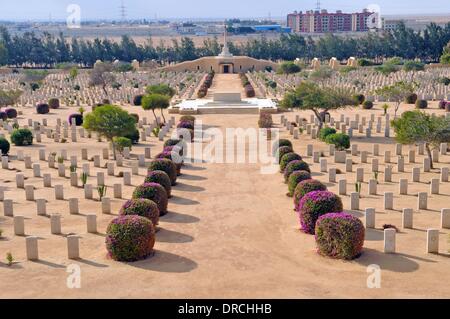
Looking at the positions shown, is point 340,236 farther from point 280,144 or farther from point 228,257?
point 280,144

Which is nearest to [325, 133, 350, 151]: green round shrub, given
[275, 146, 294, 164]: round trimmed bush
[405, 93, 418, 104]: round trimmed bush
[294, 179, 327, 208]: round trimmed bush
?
[275, 146, 294, 164]: round trimmed bush

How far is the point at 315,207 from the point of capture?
18.3 meters

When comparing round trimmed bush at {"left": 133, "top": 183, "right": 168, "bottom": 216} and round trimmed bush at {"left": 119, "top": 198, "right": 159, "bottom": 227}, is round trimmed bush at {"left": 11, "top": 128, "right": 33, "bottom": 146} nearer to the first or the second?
round trimmed bush at {"left": 133, "top": 183, "right": 168, "bottom": 216}

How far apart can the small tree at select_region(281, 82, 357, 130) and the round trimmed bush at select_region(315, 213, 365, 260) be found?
73.0ft

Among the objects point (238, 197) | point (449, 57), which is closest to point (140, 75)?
point (449, 57)

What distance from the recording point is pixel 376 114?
48125mm

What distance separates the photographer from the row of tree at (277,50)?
98.4m

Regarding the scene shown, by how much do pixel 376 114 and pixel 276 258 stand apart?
33.5 m

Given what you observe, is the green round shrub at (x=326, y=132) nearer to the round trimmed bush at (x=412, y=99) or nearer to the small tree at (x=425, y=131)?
the small tree at (x=425, y=131)

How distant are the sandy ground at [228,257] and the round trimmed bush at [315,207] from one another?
1.69 ft

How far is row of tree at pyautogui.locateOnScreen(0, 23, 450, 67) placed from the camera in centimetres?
9844

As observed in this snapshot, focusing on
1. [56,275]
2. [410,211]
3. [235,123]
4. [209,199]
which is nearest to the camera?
[56,275]

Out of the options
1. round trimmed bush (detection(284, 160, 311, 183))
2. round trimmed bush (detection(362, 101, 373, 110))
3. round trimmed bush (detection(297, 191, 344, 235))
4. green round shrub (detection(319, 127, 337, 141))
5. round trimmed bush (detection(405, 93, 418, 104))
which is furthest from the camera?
round trimmed bush (detection(405, 93, 418, 104))
